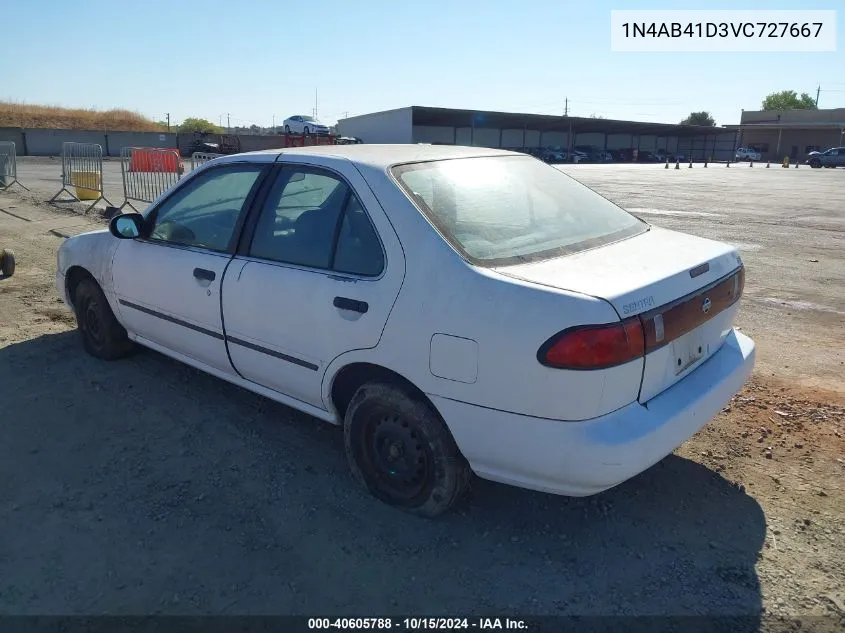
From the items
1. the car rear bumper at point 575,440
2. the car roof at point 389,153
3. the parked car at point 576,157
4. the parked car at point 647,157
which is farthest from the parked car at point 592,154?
the car rear bumper at point 575,440

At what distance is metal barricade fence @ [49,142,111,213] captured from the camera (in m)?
14.5

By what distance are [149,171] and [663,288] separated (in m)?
12.8

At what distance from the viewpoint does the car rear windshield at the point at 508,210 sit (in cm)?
288

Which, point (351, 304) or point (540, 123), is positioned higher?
point (540, 123)

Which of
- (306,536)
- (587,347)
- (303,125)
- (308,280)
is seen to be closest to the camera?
(587,347)

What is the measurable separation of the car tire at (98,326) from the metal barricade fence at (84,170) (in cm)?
1022

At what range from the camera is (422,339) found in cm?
269

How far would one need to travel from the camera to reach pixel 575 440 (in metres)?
2.44

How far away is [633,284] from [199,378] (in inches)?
126

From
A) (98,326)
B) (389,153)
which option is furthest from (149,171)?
(389,153)

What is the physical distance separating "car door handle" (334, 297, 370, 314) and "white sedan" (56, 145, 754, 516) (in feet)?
0.06

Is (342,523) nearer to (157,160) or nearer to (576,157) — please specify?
(157,160)

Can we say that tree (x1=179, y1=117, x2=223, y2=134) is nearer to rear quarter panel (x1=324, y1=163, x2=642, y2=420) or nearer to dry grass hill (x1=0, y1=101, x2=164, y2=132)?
dry grass hill (x1=0, y1=101, x2=164, y2=132)

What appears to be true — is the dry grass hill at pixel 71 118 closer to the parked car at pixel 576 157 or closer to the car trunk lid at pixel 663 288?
the parked car at pixel 576 157
